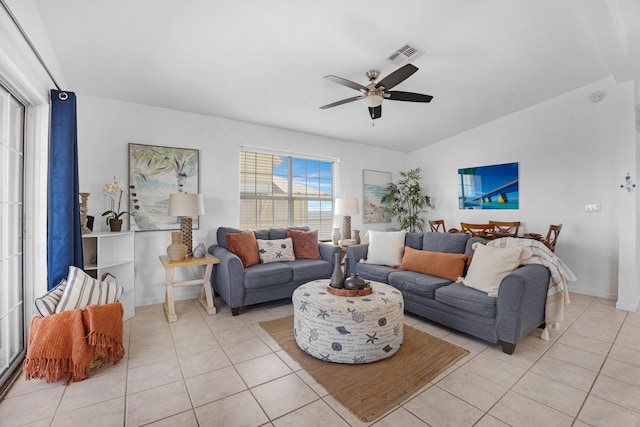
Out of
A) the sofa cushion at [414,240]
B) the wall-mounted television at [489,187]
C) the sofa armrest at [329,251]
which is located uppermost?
the wall-mounted television at [489,187]

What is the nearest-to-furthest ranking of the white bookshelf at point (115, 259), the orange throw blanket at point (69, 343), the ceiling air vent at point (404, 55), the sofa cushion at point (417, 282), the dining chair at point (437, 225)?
the orange throw blanket at point (69, 343) < the ceiling air vent at point (404, 55) < the sofa cushion at point (417, 282) < the white bookshelf at point (115, 259) < the dining chair at point (437, 225)

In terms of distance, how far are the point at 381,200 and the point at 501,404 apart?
4289 millimetres

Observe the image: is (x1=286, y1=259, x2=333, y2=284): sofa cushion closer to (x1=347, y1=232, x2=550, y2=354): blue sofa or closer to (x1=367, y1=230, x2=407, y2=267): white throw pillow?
(x1=367, y1=230, x2=407, y2=267): white throw pillow

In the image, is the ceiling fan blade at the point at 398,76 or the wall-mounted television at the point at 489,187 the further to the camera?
the wall-mounted television at the point at 489,187

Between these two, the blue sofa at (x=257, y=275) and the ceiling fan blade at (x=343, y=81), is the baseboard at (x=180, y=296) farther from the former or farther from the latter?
the ceiling fan blade at (x=343, y=81)

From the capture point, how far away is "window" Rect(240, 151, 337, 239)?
4.38 m

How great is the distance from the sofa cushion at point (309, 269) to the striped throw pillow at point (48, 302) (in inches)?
81.7

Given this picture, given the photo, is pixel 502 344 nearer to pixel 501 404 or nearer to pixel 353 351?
pixel 501 404

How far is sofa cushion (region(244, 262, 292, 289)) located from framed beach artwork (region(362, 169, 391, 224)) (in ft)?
8.35

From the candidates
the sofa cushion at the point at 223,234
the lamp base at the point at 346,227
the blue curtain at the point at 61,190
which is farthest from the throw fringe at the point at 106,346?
the lamp base at the point at 346,227

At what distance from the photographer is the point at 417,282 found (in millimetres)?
2941

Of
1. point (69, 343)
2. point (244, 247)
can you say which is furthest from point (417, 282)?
point (69, 343)

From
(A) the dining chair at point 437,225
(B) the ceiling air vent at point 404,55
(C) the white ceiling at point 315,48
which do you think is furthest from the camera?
(A) the dining chair at point 437,225

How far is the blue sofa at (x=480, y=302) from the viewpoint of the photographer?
7.50 ft
